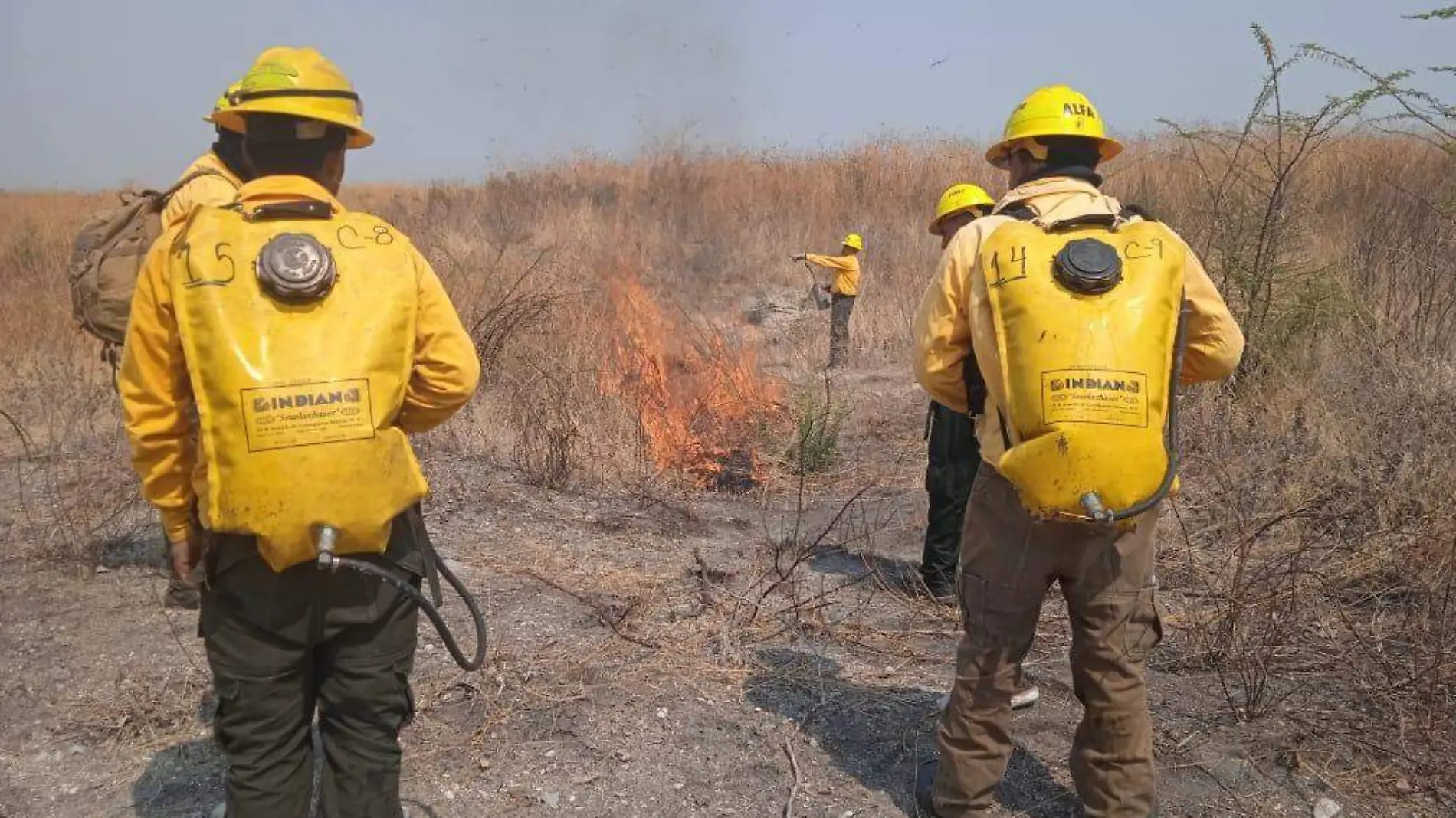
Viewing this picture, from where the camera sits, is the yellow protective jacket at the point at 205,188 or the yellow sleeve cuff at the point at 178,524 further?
the yellow protective jacket at the point at 205,188

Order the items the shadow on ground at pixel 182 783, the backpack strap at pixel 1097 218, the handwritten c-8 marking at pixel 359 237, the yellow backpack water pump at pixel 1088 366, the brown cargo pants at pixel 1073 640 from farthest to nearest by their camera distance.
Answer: the shadow on ground at pixel 182 783 < the brown cargo pants at pixel 1073 640 < the backpack strap at pixel 1097 218 < the yellow backpack water pump at pixel 1088 366 < the handwritten c-8 marking at pixel 359 237

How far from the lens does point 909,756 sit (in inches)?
116

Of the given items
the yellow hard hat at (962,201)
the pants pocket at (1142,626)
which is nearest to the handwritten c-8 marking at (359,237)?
the pants pocket at (1142,626)

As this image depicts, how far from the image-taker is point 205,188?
127 inches

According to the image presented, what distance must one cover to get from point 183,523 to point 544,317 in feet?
18.9

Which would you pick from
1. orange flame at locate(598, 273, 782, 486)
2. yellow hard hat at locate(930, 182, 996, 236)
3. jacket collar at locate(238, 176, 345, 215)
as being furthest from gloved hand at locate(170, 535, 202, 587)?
orange flame at locate(598, 273, 782, 486)

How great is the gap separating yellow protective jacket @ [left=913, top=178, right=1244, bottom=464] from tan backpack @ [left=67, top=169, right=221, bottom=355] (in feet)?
8.36

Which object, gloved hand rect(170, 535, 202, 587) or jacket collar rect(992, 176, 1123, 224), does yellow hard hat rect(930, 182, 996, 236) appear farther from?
gloved hand rect(170, 535, 202, 587)

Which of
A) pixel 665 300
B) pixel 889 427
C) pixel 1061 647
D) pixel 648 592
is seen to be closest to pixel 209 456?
pixel 648 592

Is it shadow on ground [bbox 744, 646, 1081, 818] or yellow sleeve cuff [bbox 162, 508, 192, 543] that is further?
shadow on ground [bbox 744, 646, 1081, 818]

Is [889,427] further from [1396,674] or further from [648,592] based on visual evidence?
[1396,674]

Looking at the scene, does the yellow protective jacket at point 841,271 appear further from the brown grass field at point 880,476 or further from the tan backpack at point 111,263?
the tan backpack at point 111,263

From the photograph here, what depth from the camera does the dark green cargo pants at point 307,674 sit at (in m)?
1.87

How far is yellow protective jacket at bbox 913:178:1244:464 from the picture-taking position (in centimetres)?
222
